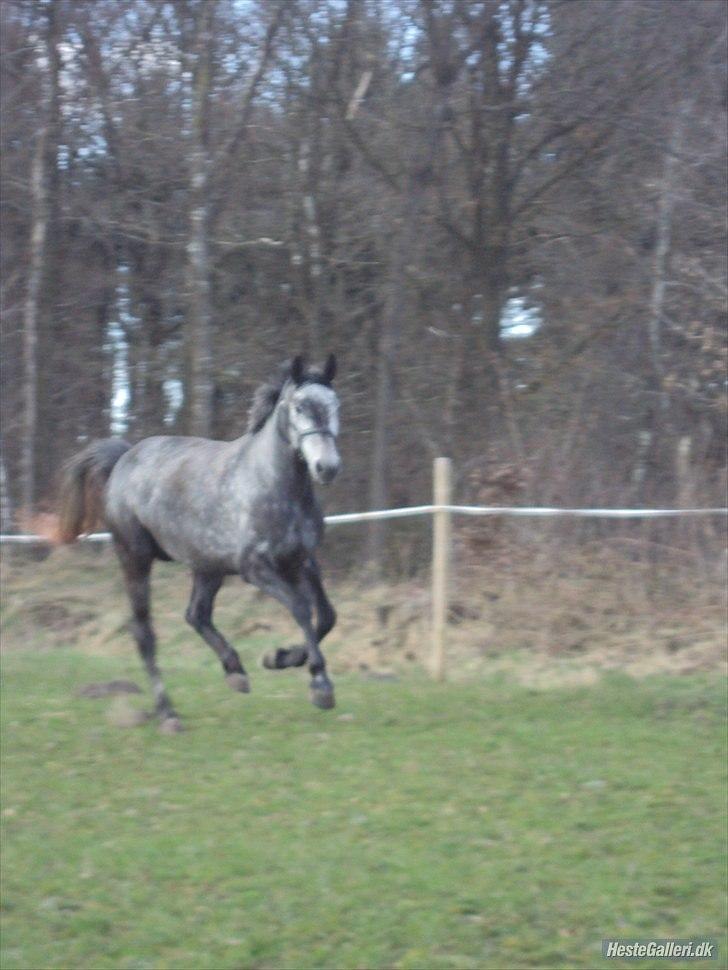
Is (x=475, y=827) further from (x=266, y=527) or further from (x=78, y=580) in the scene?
(x=78, y=580)

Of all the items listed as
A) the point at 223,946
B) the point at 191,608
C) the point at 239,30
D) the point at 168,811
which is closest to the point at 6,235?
the point at 239,30

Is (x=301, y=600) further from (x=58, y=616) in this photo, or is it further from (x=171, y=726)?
(x=58, y=616)

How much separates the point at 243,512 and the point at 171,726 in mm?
1355

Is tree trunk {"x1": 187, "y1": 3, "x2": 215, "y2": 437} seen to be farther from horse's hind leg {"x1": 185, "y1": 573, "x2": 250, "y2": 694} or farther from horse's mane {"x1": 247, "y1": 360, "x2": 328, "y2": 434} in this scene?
horse's mane {"x1": 247, "y1": 360, "x2": 328, "y2": 434}

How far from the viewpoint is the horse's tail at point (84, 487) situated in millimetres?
8680

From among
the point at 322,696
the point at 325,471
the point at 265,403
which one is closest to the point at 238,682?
the point at 322,696

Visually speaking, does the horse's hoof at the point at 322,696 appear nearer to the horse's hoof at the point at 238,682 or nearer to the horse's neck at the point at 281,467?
the horse's hoof at the point at 238,682

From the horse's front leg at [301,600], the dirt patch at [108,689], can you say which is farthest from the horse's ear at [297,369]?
the dirt patch at [108,689]

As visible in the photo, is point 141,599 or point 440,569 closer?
point 141,599

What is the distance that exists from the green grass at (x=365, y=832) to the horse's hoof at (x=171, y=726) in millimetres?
86

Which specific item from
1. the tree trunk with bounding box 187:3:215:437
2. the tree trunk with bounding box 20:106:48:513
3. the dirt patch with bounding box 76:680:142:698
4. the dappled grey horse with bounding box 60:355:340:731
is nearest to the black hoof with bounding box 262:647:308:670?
the dappled grey horse with bounding box 60:355:340:731

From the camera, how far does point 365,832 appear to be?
5449 mm

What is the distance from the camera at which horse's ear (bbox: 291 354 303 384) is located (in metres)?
7.02

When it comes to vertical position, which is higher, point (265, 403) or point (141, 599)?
point (265, 403)
